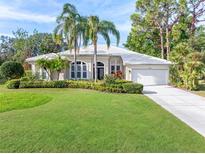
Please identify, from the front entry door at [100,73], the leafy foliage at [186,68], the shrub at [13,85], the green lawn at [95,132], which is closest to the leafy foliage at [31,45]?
the front entry door at [100,73]

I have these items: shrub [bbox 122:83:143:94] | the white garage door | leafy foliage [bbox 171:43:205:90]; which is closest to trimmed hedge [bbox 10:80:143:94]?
shrub [bbox 122:83:143:94]

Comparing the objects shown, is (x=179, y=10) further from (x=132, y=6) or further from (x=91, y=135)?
(x=91, y=135)

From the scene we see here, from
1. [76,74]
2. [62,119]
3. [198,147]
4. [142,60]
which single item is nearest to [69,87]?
[76,74]

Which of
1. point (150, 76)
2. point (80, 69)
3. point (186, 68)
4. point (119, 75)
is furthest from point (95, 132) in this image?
point (80, 69)

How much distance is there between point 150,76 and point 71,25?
35.4 feet

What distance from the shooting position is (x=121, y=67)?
109 ft

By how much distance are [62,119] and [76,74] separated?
22177 millimetres

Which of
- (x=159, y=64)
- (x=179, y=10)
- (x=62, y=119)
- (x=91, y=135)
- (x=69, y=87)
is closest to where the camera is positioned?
(x=91, y=135)

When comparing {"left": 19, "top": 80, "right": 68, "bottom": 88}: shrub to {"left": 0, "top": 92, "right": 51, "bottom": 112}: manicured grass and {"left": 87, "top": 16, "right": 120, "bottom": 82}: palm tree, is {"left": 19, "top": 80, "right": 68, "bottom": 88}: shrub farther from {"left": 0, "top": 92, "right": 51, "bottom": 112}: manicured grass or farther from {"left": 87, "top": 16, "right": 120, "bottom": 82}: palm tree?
{"left": 0, "top": 92, "right": 51, "bottom": 112}: manicured grass

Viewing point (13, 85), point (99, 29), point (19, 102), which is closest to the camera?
point (19, 102)

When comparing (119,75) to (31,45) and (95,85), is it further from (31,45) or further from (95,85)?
(31,45)

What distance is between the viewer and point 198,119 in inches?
438

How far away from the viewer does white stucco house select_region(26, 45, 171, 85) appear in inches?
1192

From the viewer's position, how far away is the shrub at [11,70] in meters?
30.5
